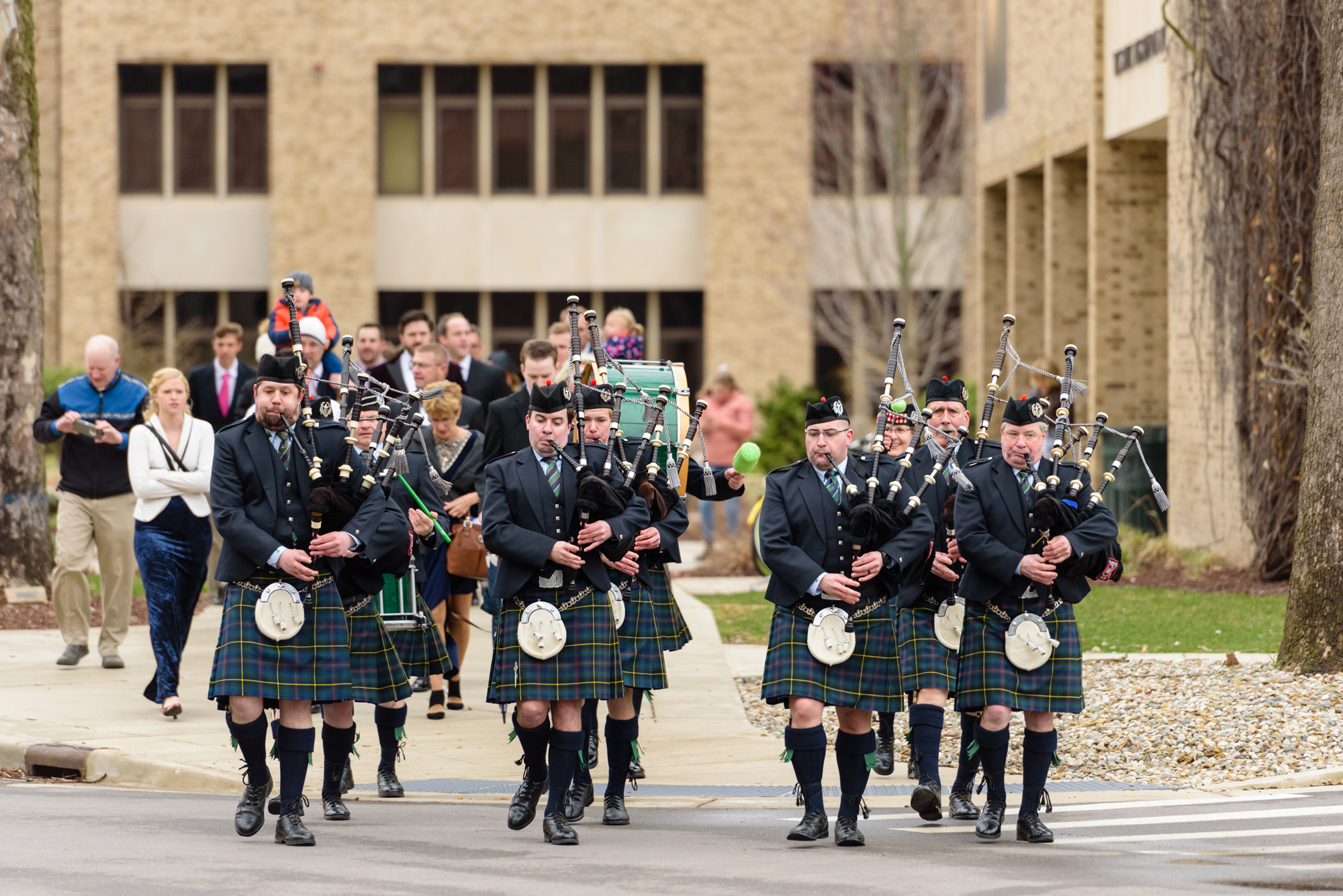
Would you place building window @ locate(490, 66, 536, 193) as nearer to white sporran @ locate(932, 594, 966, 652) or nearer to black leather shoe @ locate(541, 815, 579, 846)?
white sporran @ locate(932, 594, 966, 652)

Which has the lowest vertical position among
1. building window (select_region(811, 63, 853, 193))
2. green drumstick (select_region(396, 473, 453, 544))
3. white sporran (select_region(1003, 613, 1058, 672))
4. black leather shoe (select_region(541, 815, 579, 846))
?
black leather shoe (select_region(541, 815, 579, 846))

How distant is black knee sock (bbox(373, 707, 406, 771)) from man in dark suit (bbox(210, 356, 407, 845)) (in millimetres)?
879

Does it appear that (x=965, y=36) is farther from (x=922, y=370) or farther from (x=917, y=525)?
(x=917, y=525)

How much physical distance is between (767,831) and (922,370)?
22.3m

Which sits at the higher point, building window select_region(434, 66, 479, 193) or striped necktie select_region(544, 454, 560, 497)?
building window select_region(434, 66, 479, 193)

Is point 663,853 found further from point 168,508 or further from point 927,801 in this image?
point 168,508

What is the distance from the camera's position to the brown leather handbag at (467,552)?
33.4ft

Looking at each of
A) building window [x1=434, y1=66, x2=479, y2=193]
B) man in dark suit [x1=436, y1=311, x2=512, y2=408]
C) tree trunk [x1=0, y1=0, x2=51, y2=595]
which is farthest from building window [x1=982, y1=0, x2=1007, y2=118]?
tree trunk [x1=0, y1=0, x2=51, y2=595]

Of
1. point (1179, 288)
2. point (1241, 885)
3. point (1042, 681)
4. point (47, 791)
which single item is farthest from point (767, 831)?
point (1179, 288)

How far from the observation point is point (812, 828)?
7070mm

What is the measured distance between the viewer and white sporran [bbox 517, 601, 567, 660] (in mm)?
7133

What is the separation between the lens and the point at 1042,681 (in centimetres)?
722

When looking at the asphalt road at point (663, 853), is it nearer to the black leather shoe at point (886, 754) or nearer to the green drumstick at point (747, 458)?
the black leather shoe at point (886, 754)

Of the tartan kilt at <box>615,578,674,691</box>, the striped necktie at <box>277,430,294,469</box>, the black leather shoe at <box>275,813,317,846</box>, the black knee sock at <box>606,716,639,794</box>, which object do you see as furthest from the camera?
the tartan kilt at <box>615,578,674,691</box>
